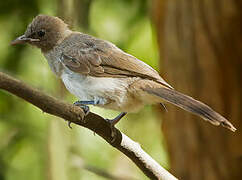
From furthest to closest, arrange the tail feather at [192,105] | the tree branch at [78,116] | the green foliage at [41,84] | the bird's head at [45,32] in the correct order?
1. the green foliage at [41,84]
2. the bird's head at [45,32]
3. the tail feather at [192,105]
4. the tree branch at [78,116]

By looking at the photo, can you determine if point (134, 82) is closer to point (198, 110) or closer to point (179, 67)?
point (198, 110)

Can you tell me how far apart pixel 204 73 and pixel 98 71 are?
196cm

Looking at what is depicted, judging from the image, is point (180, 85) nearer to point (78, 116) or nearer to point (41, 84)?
point (41, 84)

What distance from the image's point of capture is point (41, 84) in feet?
15.2

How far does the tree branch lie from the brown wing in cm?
37

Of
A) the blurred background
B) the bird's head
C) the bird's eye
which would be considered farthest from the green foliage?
the bird's eye

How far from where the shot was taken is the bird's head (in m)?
2.79

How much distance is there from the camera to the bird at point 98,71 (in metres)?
2.80

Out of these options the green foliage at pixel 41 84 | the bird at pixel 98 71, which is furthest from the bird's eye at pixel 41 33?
the green foliage at pixel 41 84

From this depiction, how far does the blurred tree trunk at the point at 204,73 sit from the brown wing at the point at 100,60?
178 centimetres

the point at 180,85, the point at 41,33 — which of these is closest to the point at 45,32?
the point at 41,33

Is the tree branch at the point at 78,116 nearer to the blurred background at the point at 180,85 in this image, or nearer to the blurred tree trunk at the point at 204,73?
the blurred background at the point at 180,85

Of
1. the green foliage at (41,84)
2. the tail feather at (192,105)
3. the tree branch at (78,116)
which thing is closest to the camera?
the tree branch at (78,116)

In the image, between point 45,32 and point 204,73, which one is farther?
point 204,73
